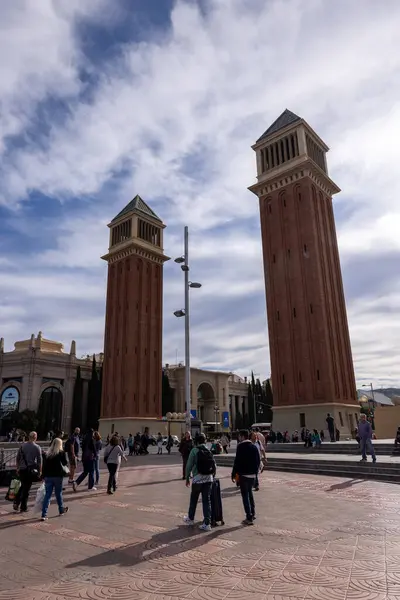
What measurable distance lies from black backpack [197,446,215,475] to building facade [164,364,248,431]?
6274 cm

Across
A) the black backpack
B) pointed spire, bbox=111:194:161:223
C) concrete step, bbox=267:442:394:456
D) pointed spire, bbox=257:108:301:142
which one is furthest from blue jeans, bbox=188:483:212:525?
pointed spire, bbox=111:194:161:223

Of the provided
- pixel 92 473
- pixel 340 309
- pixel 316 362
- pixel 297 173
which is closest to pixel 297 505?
pixel 92 473

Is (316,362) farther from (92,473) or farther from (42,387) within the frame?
(42,387)

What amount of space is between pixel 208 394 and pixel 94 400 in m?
21.8

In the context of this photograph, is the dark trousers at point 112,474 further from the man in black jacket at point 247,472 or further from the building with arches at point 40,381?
the building with arches at point 40,381

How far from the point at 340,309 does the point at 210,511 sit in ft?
Answer: 118

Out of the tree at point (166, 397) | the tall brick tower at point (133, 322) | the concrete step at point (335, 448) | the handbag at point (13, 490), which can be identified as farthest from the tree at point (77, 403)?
the handbag at point (13, 490)

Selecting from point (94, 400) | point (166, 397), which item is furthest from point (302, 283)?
point (94, 400)

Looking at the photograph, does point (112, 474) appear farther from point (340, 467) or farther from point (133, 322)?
point (133, 322)

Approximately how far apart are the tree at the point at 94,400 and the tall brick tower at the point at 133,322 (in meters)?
10.3

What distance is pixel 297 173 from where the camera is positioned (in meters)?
40.6

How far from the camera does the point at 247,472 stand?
7.36 metres

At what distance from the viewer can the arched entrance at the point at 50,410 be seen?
59.0 meters

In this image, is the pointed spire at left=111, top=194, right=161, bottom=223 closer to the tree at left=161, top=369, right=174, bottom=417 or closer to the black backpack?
the tree at left=161, top=369, right=174, bottom=417
